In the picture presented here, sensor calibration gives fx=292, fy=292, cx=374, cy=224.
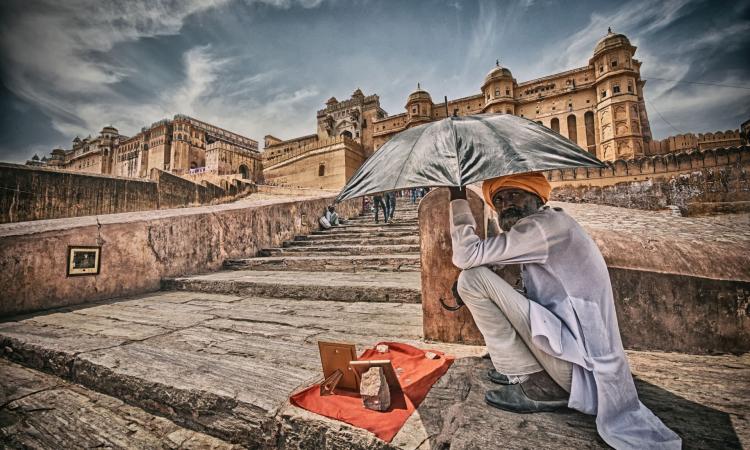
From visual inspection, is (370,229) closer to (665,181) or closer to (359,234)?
(359,234)

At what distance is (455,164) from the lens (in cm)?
142

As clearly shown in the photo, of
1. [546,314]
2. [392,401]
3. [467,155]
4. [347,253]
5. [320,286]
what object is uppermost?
[467,155]

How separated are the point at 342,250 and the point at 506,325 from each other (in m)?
5.05

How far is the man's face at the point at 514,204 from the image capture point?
156 cm

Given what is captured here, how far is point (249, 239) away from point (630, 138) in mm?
39402

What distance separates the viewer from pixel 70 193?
7457 millimetres

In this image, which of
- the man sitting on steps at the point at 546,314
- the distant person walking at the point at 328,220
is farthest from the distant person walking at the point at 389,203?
the man sitting on steps at the point at 546,314

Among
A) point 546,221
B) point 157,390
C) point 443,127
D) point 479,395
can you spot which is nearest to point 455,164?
point 443,127

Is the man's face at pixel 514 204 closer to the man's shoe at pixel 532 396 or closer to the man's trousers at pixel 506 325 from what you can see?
the man's trousers at pixel 506 325

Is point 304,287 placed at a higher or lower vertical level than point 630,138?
lower

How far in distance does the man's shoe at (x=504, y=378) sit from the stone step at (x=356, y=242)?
463 cm

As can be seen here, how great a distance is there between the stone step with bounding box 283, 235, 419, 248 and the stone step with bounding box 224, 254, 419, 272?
1.20m

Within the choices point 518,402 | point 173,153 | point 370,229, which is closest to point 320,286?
point 518,402

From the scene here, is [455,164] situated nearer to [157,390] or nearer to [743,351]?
[157,390]
